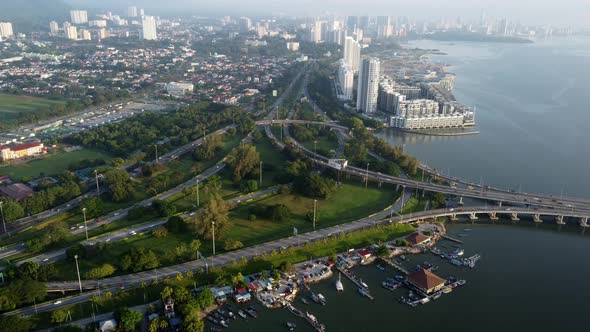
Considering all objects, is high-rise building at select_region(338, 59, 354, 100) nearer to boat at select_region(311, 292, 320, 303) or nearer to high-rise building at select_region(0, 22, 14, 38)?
boat at select_region(311, 292, 320, 303)

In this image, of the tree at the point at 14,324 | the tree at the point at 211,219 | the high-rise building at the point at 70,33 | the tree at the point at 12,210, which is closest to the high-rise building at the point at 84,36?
the high-rise building at the point at 70,33

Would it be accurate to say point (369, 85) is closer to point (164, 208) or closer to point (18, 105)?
point (164, 208)

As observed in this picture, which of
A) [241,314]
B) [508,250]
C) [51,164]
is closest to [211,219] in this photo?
[241,314]

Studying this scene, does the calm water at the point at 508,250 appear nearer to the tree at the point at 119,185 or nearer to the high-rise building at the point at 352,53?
the tree at the point at 119,185

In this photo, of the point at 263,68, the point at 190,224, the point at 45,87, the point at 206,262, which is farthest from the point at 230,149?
the point at 263,68

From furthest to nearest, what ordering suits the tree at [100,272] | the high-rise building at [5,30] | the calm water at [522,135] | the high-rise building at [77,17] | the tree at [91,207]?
the high-rise building at [77,17]
the high-rise building at [5,30]
the calm water at [522,135]
the tree at [91,207]
the tree at [100,272]

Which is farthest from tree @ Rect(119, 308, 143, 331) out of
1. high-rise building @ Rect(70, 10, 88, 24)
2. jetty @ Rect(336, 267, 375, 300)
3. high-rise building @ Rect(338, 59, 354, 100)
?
high-rise building @ Rect(70, 10, 88, 24)

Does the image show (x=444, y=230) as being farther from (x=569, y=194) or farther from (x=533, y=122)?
(x=533, y=122)
